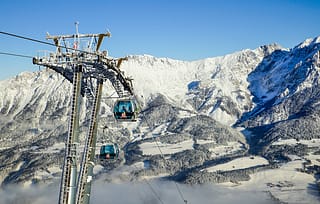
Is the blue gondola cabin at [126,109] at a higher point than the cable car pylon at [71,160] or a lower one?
higher

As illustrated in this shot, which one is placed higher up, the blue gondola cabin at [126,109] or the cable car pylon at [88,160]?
the blue gondola cabin at [126,109]

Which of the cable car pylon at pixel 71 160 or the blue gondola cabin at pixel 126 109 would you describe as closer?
the cable car pylon at pixel 71 160

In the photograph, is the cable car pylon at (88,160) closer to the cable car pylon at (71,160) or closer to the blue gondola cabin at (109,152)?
the cable car pylon at (71,160)

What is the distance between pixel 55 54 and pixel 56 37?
72.6 inches

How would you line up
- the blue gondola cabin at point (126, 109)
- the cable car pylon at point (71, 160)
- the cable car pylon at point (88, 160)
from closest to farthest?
1. the cable car pylon at point (71, 160)
2. the cable car pylon at point (88, 160)
3. the blue gondola cabin at point (126, 109)

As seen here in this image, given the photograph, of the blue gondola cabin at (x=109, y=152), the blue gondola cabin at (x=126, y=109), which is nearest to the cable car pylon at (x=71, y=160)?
the blue gondola cabin at (x=126, y=109)

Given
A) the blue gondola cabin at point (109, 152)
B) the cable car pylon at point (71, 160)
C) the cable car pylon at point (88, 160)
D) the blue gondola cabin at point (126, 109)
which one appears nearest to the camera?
the cable car pylon at point (71, 160)

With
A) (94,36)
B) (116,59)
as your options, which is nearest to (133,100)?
(116,59)

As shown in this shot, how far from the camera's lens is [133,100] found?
37938mm

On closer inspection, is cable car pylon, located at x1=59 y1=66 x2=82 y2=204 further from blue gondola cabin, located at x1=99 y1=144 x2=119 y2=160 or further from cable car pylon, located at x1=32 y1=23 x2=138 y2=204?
blue gondola cabin, located at x1=99 y1=144 x2=119 y2=160

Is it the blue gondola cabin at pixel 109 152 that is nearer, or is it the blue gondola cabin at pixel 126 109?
the blue gondola cabin at pixel 126 109

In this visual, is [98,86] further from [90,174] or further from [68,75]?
[90,174]

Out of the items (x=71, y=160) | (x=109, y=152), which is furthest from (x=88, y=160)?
(x=109, y=152)

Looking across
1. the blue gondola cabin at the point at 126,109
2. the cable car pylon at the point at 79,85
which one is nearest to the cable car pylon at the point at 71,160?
the cable car pylon at the point at 79,85
